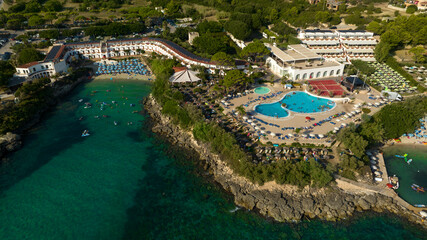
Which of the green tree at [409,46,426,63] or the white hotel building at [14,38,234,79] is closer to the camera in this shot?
the white hotel building at [14,38,234,79]

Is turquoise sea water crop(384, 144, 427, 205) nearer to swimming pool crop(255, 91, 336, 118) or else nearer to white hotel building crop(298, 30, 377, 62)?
swimming pool crop(255, 91, 336, 118)

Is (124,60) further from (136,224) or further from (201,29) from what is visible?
(136,224)

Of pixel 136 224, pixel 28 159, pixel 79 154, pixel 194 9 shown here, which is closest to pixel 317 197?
pixel 136 224

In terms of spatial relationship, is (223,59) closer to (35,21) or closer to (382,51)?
(382,51)

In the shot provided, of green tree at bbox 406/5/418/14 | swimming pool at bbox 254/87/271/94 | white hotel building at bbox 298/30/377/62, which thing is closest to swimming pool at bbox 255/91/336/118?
swimming pool at bbox 254/87/271/94

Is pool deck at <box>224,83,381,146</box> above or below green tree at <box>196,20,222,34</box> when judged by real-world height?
below

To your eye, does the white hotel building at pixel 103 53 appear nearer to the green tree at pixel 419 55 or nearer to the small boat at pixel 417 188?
the small boat at pixel 417 188

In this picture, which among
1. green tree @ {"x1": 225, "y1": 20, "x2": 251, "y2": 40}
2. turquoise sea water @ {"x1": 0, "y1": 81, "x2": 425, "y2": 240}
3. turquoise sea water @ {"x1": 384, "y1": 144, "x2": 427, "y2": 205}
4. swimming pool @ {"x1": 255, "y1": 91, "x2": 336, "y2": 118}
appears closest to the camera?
turquoise sea water @ {"x1": 0, "y1": 81, "x2": 425, "y2": 240}
